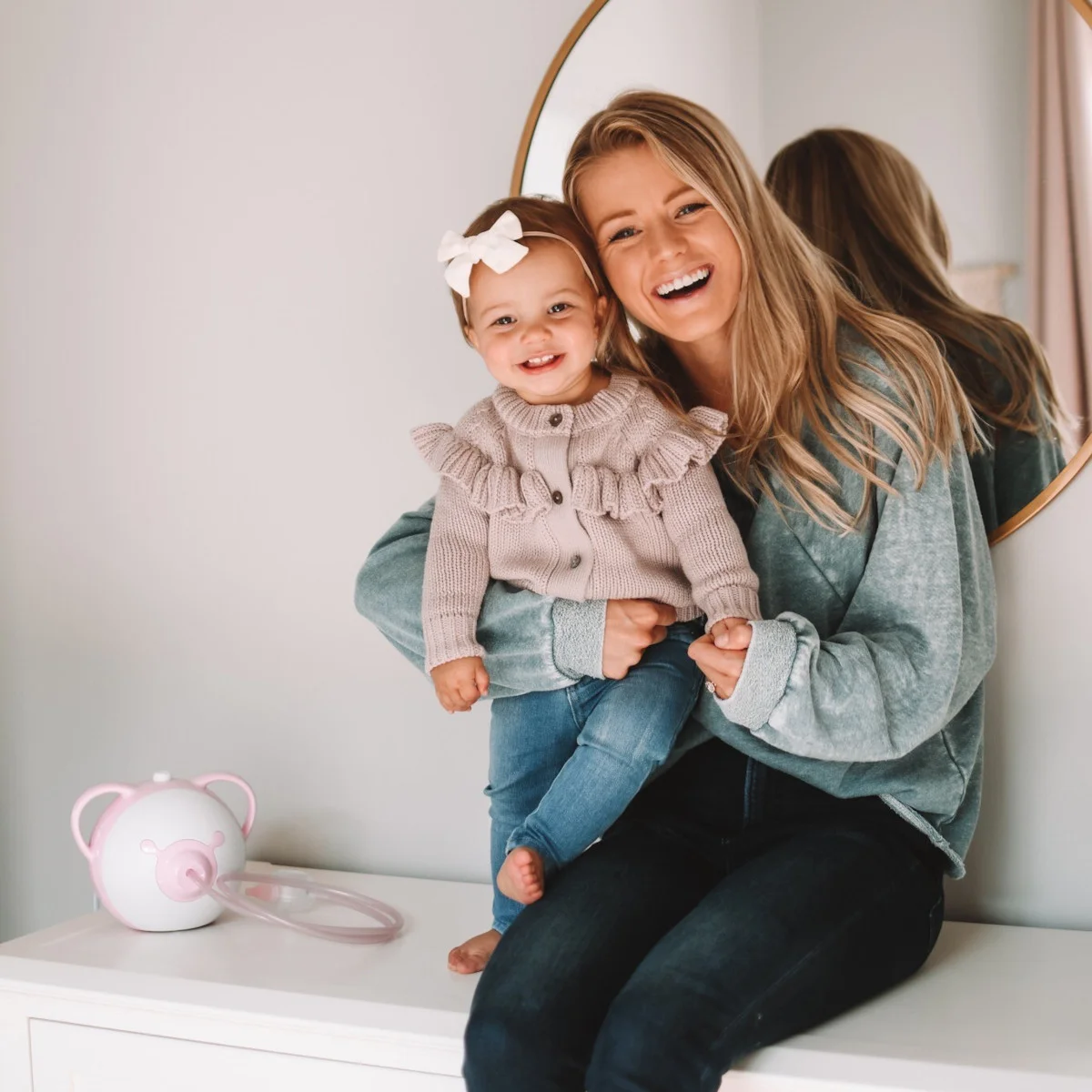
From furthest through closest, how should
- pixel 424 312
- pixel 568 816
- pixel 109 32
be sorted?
1. pixel 109 32
2. pixel 424 312
3. pixel 568 816

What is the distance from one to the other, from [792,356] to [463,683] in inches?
19.0

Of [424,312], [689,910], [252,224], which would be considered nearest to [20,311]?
[252,224]

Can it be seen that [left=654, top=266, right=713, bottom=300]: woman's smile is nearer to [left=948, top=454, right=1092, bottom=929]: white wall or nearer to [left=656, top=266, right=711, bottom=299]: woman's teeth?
[left=656, top=266, right=711, bottom=299]: woman's teeth

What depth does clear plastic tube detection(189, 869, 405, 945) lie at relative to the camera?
1.36m

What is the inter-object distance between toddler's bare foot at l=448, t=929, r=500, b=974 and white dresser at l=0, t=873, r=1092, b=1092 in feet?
0.05

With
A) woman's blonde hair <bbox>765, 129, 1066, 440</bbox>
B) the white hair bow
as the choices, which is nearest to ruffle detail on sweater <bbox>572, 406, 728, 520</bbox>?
the white hair bow

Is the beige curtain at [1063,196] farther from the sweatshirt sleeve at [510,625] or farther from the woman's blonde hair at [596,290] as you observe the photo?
the sweatshirt sleeve at [510,625]

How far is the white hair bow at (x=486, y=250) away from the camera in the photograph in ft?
3.93

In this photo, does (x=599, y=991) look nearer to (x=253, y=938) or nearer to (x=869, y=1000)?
(x=869, y=1000)

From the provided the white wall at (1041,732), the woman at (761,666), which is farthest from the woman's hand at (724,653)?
the white wall at (1041,732)

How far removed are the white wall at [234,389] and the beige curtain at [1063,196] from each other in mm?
622

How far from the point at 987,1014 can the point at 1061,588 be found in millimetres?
517

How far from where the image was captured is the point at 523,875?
112 cm

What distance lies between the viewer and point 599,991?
1.05 meters
